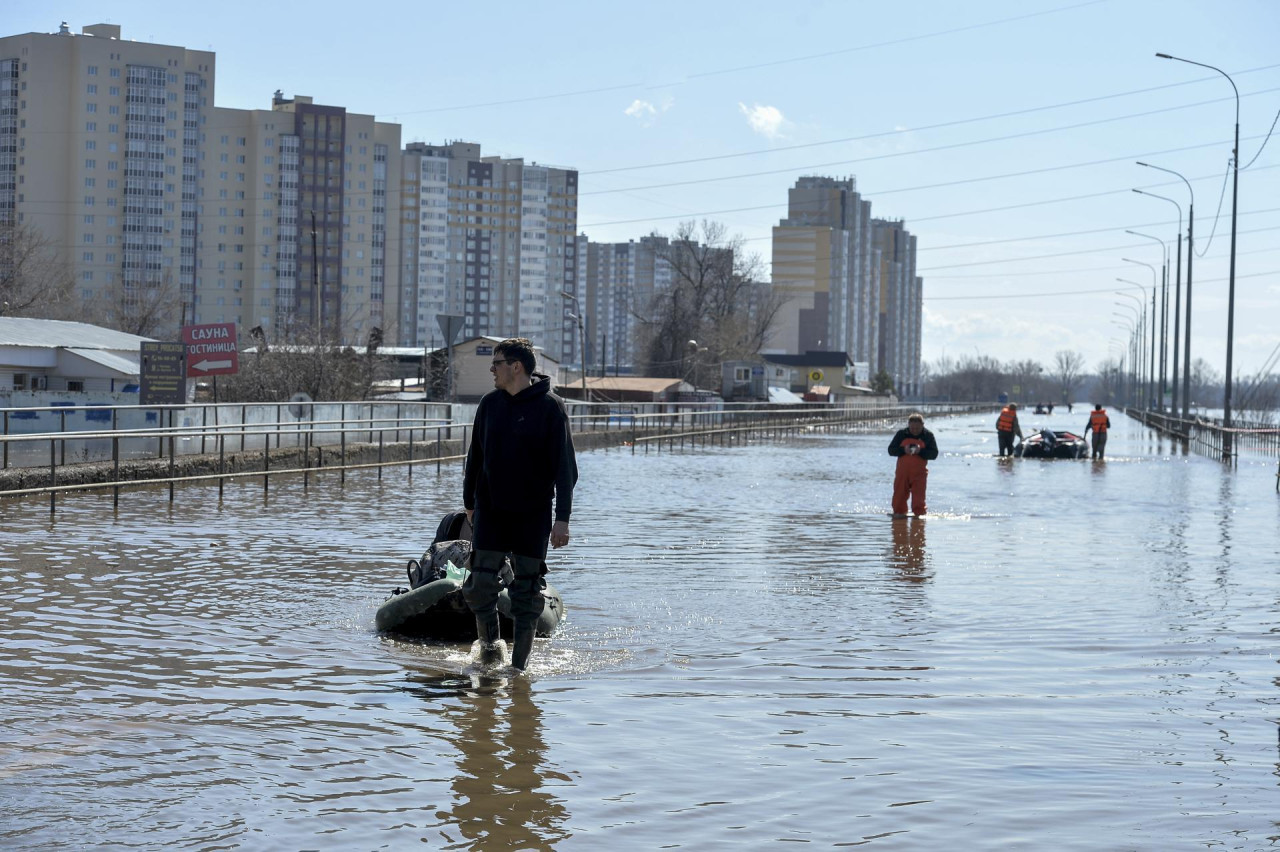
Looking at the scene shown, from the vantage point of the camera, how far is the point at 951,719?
685 centimetres

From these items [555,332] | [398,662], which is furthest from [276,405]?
[555,332]

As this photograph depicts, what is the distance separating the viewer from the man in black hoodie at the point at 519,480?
24.9 ft

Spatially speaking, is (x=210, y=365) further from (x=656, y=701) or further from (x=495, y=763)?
(x=495, y=763)

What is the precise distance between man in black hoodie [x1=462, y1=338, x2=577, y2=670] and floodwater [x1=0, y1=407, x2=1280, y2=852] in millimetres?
528

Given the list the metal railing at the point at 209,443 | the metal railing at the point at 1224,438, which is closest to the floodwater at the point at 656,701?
the metal railing at the point at 209,443

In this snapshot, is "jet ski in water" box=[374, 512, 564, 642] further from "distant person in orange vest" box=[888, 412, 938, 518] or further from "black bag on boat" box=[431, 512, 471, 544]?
"distant person in orange vest" box=[888, 412, 938, 518]

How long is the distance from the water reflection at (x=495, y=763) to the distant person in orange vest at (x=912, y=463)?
12.0 metres

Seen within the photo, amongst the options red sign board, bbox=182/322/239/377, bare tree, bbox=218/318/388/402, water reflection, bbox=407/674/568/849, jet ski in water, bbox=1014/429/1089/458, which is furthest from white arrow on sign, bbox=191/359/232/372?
water reflection, bbox=407/674/568/849

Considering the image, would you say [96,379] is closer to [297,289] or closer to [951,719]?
[951,719]

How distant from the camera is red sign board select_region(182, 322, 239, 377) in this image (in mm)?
33500

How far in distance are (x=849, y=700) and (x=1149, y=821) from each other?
85.7 inches

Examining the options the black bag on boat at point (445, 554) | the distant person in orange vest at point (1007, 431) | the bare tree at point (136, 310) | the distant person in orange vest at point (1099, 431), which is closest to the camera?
the black bag on boat at point (445, 554)

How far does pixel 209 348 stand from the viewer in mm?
33562

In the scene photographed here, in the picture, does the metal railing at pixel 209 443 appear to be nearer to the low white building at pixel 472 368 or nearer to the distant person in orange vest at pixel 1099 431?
the distant person in orange vest at pixel 1099 431
